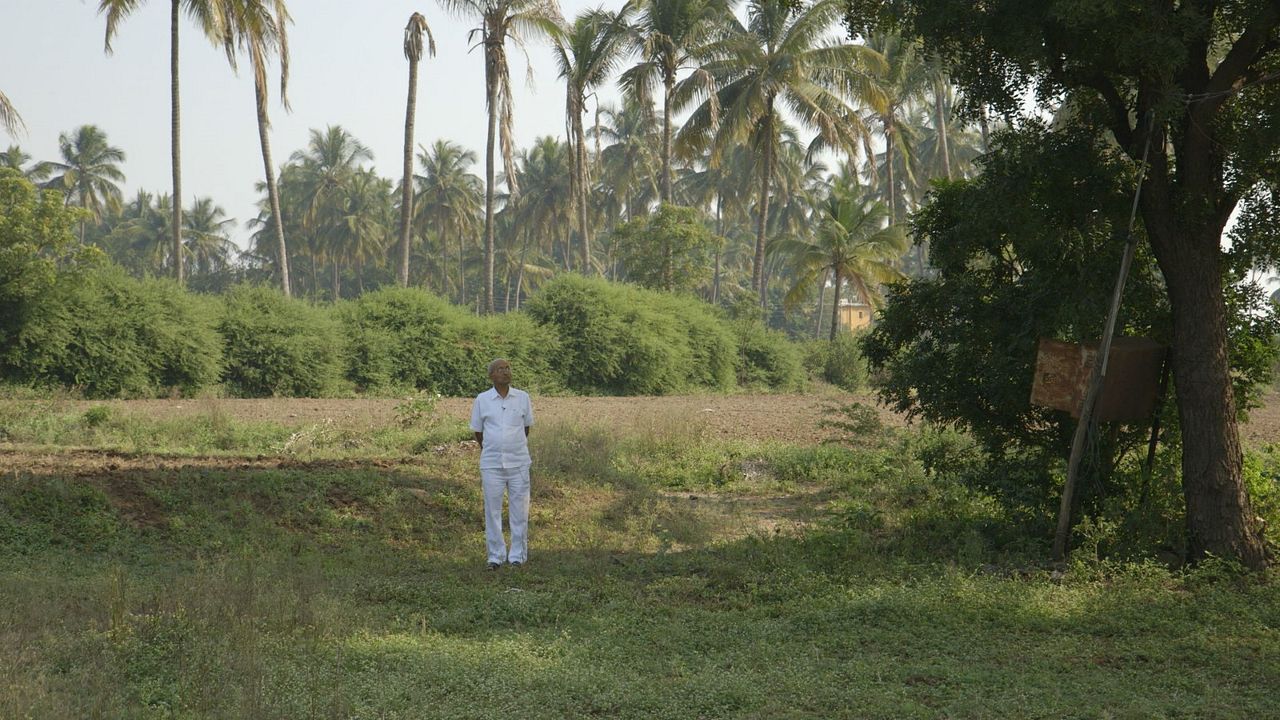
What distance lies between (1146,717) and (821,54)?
1182 inches

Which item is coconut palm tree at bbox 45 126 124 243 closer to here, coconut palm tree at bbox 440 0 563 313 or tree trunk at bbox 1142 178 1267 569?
coconut palm tree at bbox 440 0 563 313

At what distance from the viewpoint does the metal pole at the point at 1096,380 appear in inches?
295

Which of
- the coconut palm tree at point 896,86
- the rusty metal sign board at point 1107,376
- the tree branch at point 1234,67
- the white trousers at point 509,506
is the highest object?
the coconut palm tree at point 896,86

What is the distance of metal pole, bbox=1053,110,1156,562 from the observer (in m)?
7.49

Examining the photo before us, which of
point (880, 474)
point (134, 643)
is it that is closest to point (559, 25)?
point (880, 474)

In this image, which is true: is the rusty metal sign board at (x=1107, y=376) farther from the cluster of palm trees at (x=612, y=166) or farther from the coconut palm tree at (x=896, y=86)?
the coconut palm tree at (x=896, y=86)

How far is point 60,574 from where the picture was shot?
7445 mm

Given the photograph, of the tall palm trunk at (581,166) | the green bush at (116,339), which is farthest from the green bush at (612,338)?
the green bush at (116,339)

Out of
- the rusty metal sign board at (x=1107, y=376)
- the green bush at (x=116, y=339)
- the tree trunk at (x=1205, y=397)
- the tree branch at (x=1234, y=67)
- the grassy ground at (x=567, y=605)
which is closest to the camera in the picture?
the grassy ground at (x=567, y=605)

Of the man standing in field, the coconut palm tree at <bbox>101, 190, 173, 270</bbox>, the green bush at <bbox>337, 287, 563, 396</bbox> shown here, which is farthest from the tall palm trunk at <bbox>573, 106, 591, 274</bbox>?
the coconut palm tree at <bbox>101, 190, 173, 270</bbox>

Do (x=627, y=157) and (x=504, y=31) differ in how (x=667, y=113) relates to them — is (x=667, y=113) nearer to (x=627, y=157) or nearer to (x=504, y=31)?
(x=504, y=31)

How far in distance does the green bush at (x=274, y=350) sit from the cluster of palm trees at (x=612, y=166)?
4.41 meters

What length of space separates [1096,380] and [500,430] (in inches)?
174

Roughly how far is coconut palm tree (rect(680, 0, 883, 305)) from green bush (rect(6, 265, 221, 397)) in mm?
16956
